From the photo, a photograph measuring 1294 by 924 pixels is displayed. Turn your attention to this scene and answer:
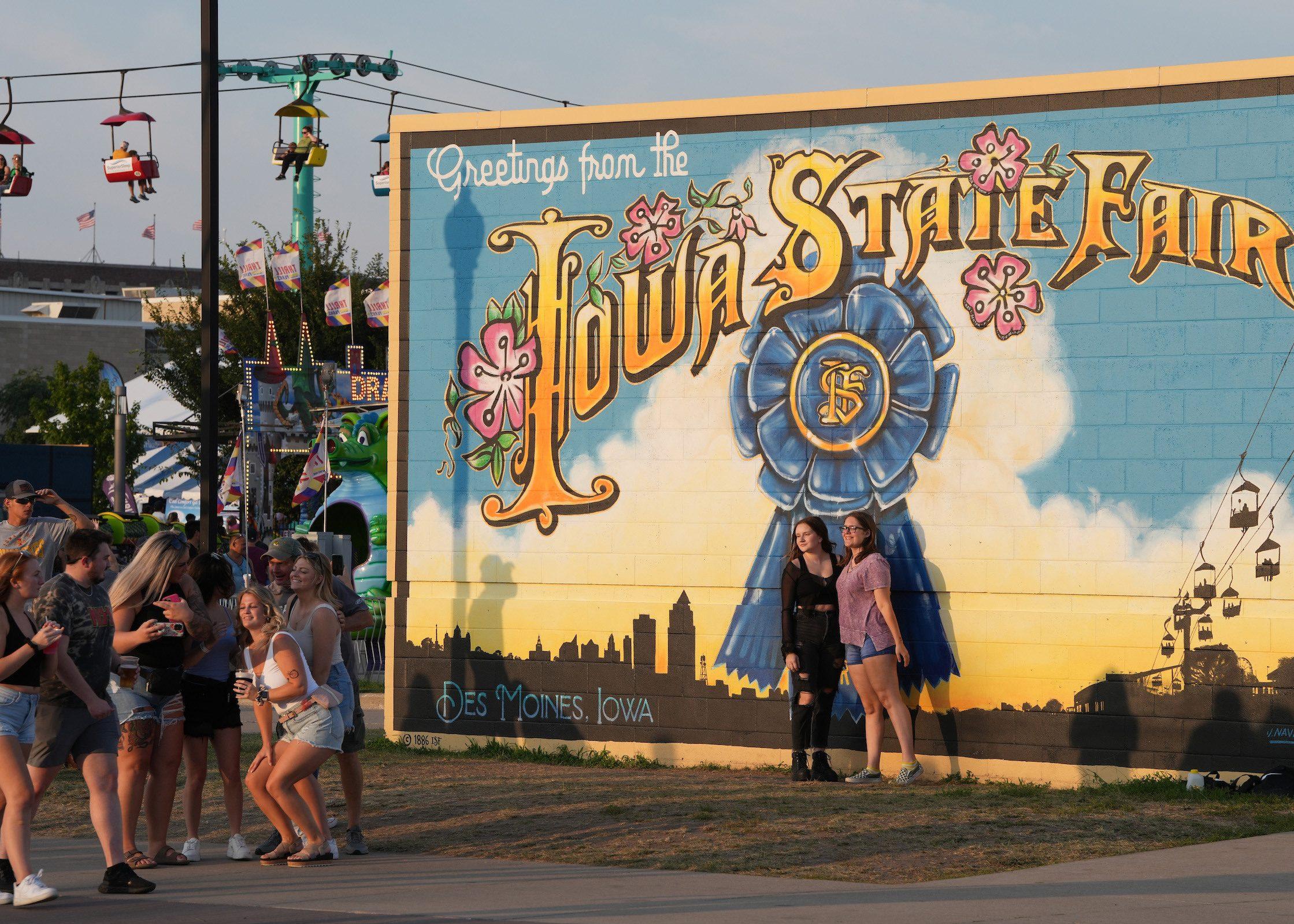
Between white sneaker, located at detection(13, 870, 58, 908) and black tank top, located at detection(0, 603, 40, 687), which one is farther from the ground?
black tank top, located at detection(0, 603, 40, 687)

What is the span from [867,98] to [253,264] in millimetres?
22674

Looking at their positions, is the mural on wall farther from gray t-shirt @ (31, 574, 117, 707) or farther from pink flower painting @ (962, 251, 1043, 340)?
gray t-shirt @ (31, 574, 117, 707)

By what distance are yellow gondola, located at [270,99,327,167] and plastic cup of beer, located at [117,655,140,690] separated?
1053cm

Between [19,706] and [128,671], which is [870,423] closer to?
[128,671]

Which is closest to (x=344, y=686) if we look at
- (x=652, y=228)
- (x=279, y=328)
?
(x=652, y=228)

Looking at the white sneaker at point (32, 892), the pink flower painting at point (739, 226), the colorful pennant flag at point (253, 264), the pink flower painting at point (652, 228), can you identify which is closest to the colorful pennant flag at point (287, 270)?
the colorful pennant flag at point (253, 264)

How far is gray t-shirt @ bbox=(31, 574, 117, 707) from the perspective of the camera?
838cm

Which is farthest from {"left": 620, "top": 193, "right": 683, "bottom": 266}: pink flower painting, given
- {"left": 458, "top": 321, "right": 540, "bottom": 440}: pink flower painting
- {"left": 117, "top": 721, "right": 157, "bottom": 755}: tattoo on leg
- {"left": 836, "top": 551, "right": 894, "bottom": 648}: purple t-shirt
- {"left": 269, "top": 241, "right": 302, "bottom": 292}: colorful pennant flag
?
{"left": 269, "top": 241, "right": 302, "bottom": 292}: colorful pennant flag

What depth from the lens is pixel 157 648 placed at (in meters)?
9.14

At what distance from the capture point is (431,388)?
14.1 meters

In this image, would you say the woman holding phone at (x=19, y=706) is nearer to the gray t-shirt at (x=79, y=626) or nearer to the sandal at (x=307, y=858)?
the gray t-shirt at (x=79, y=626)

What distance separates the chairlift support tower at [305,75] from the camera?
4303 centimetres

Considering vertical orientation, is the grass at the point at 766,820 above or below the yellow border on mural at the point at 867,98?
below

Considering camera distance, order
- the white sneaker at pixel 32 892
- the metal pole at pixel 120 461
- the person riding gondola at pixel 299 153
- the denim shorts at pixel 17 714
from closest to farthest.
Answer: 1. the white sneaker at pixel 32 892
2. the denim shorts at pixel 17 714
3. the person riding gondola at pixel 299 153
4. the metal pole at pixel 120 461
